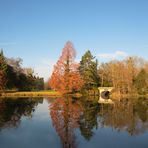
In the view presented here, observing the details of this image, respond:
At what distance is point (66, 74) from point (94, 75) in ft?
48.9

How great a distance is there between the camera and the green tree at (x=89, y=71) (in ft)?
210

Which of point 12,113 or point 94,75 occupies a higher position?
point 94,75

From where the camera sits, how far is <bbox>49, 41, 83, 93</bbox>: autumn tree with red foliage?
5269 centimetres

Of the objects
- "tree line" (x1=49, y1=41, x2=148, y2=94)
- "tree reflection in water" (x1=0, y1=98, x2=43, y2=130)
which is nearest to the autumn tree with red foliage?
"tree line" (x1=49, y1=41, x2=148, y2=94)

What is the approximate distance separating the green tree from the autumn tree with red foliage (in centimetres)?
1037

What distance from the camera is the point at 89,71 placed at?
6494cm

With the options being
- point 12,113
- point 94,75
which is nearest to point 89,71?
point 94,75

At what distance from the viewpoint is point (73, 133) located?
1403 cm

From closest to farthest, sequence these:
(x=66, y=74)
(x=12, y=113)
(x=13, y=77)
Answer: 1. (x=12, y=113)
2. (x=66, y=74)
3. (x=13, y=77)

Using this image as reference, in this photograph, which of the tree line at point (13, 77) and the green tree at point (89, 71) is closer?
the tree line at point (13, 77)

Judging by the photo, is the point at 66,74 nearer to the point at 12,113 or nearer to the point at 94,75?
the point at 94,75

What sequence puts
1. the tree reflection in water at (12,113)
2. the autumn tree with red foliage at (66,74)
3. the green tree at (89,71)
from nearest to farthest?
the tree reflection in water at (12,113) → the autumn tree with red foliage at (66,74) → the green tree at (89,71)

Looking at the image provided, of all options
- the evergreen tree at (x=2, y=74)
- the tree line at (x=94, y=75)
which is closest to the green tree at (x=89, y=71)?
the tree line at (x=94, y=75)

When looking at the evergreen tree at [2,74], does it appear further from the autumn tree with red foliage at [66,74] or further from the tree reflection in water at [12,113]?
the tree reflection in water at [12,113]
